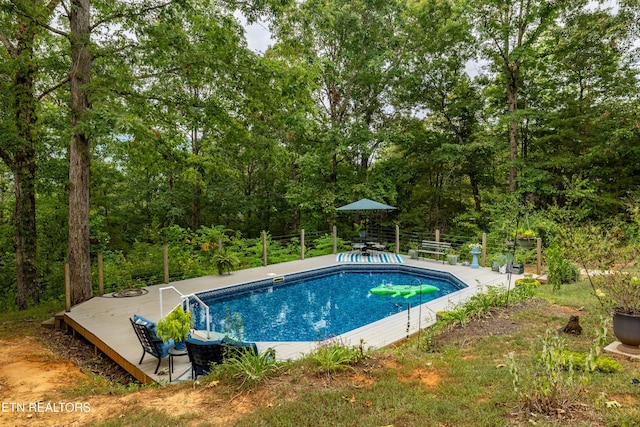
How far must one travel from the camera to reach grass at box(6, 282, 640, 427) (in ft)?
8.75

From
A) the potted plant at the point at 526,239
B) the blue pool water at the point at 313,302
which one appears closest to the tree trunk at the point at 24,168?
the blue pool water at the point at 313,302

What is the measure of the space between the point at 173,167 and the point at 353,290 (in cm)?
547

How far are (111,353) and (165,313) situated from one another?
4.96 ft

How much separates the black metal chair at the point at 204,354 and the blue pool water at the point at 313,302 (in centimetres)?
146

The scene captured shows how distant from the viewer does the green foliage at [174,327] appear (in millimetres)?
4199

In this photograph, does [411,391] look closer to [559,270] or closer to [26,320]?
[559,270]

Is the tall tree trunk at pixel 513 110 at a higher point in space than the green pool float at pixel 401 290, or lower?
higher

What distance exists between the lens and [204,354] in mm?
3910

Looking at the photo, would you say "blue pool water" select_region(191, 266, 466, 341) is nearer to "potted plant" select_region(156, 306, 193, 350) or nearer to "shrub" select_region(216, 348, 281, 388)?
"potted plant" select_region(156, 306, 193, 350)

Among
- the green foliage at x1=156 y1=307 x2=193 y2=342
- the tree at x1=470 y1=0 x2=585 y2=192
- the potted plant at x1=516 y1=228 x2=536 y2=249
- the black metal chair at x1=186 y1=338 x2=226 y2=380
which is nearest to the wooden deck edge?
the green foliage at x1=156 y1=307 x2=193 y2=342

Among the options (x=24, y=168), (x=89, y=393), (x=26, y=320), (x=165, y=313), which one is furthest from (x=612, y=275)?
(x=24, y=168)

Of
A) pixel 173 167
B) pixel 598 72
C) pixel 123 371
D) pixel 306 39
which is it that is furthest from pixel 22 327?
pixel 598 72

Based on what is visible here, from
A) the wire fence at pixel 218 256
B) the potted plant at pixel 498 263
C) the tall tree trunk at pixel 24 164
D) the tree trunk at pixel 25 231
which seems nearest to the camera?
the tall tree trunk at pixel 24 164

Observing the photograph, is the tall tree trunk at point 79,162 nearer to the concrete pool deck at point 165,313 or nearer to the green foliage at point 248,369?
the concrete pool deck at point 165,313
